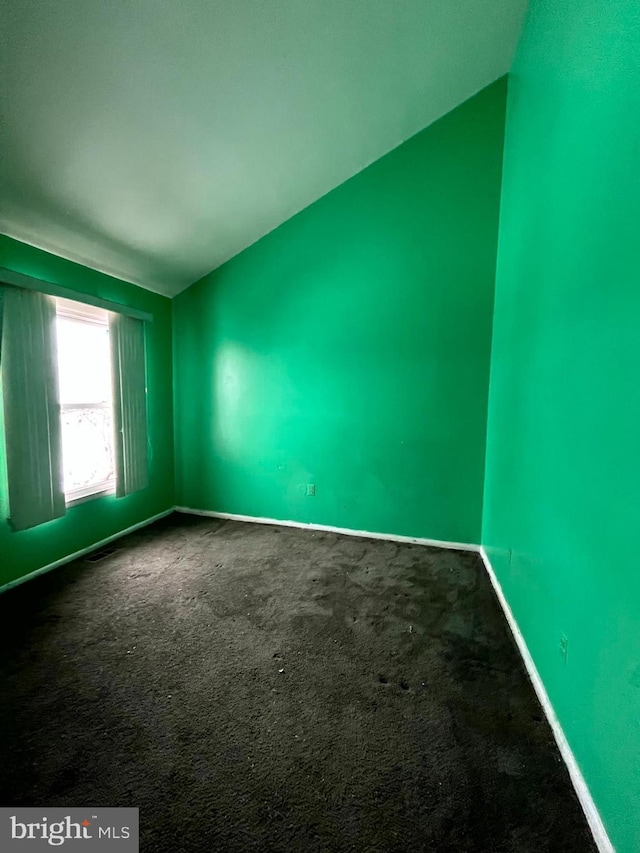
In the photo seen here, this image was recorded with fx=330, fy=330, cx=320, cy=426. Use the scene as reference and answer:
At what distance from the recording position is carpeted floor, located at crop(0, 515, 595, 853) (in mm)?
1001

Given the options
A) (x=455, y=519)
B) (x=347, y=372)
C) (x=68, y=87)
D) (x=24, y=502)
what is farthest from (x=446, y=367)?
(x=24, y=502)

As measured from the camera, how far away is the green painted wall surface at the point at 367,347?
272cm

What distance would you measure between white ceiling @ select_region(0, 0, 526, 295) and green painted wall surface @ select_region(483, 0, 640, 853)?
0.71 m

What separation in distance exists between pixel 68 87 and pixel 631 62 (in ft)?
7.45

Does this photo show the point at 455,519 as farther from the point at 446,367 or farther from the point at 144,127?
the point at 144,127

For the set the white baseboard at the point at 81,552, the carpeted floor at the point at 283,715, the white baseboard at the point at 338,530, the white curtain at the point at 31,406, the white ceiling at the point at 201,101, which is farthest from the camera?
the white baseboard at the point at 338,530

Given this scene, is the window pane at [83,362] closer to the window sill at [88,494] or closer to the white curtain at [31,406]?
the white curtain at [31,406]

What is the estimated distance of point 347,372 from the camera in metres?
3.08

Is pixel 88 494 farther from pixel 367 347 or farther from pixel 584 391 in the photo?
→ pixel 584 391

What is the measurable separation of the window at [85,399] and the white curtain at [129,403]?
2.6 inches

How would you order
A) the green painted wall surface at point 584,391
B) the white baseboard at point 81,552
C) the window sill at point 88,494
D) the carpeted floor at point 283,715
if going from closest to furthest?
the green painted wall surface at point 584,391
the carpeted floor at point 283,715
the white baseboard at point 81,552
the window sill at point 88,494

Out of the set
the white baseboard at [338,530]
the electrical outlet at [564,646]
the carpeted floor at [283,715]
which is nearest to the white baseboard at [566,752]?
the carpeted floor at [283,715]

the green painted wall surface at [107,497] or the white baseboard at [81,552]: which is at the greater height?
the green painted wall surface at [107,497]

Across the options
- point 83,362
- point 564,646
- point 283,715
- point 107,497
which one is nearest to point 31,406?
point 83,362
